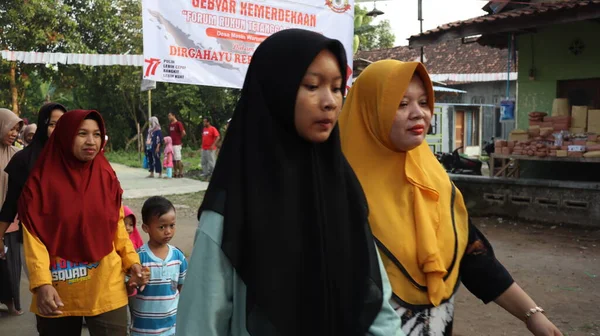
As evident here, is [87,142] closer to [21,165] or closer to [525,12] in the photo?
[21,165]

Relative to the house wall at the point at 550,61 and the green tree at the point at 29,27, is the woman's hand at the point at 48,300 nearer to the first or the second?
the house wall at the point at 550,61

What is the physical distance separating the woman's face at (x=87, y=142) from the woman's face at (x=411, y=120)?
1.60 meters

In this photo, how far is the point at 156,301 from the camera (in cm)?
327

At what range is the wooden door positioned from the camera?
23.8 metres

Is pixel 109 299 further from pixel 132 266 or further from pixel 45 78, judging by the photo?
pixel 45 78

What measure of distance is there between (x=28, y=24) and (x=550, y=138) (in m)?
14.7

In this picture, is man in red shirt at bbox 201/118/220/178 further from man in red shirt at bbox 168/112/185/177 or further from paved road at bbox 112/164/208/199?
paved road at bbox 112/164/208/199

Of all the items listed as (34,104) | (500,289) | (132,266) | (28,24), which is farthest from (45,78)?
(500,289)

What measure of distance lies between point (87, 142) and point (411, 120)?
1.67 meters

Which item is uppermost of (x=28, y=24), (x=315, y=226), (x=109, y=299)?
(x=28, y=24)

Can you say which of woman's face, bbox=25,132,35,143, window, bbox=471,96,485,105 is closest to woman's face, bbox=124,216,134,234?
woman's face, bbox=25,132,35,143

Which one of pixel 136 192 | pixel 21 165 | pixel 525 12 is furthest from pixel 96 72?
pixel 21 165

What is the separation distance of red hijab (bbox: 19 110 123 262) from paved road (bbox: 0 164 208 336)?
1849mm

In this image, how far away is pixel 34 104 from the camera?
28.8 m
